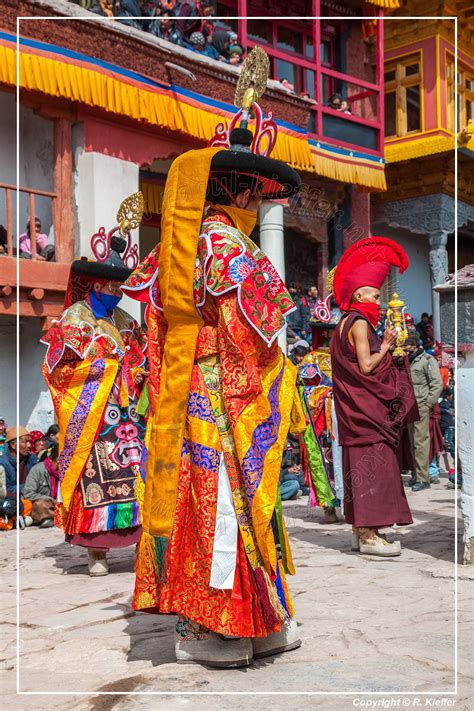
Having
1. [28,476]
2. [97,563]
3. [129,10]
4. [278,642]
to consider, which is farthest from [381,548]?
[129,10]

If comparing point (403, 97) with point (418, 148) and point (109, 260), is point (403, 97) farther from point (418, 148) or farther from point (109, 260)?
point (109, 260)

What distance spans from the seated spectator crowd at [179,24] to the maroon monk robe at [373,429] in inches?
246

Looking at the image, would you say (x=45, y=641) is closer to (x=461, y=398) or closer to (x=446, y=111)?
(x=461, y=398)

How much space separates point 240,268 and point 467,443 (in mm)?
1968

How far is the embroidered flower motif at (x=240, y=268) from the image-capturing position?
2.91m

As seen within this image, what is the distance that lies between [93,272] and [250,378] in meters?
2.25

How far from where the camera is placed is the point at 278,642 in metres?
3.03

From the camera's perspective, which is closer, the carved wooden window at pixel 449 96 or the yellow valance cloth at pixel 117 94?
the yellow valance cloth at pixel 117 94

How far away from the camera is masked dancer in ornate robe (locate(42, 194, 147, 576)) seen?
479 cm

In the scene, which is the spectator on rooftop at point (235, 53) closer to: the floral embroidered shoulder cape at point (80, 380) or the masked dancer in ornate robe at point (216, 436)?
the floral embroidered shoulder cape at point (80, 380)

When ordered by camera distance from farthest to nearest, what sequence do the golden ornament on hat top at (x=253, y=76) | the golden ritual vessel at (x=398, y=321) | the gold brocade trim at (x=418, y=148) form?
the gold brocade trim at (x=418, y=148)
the golden ritual vessel at (x=398, y=321)
the golden ornament on hat top at (x=253, y=76)

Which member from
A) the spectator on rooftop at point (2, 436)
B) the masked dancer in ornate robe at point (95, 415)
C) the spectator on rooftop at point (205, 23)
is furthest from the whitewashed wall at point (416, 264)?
the masked dancer in ornate robe at point (95, 415)

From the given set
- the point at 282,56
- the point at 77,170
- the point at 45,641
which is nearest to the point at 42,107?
the point at 77,170

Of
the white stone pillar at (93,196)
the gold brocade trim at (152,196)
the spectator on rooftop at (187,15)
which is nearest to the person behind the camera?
the white stone pillar at (93,196)
